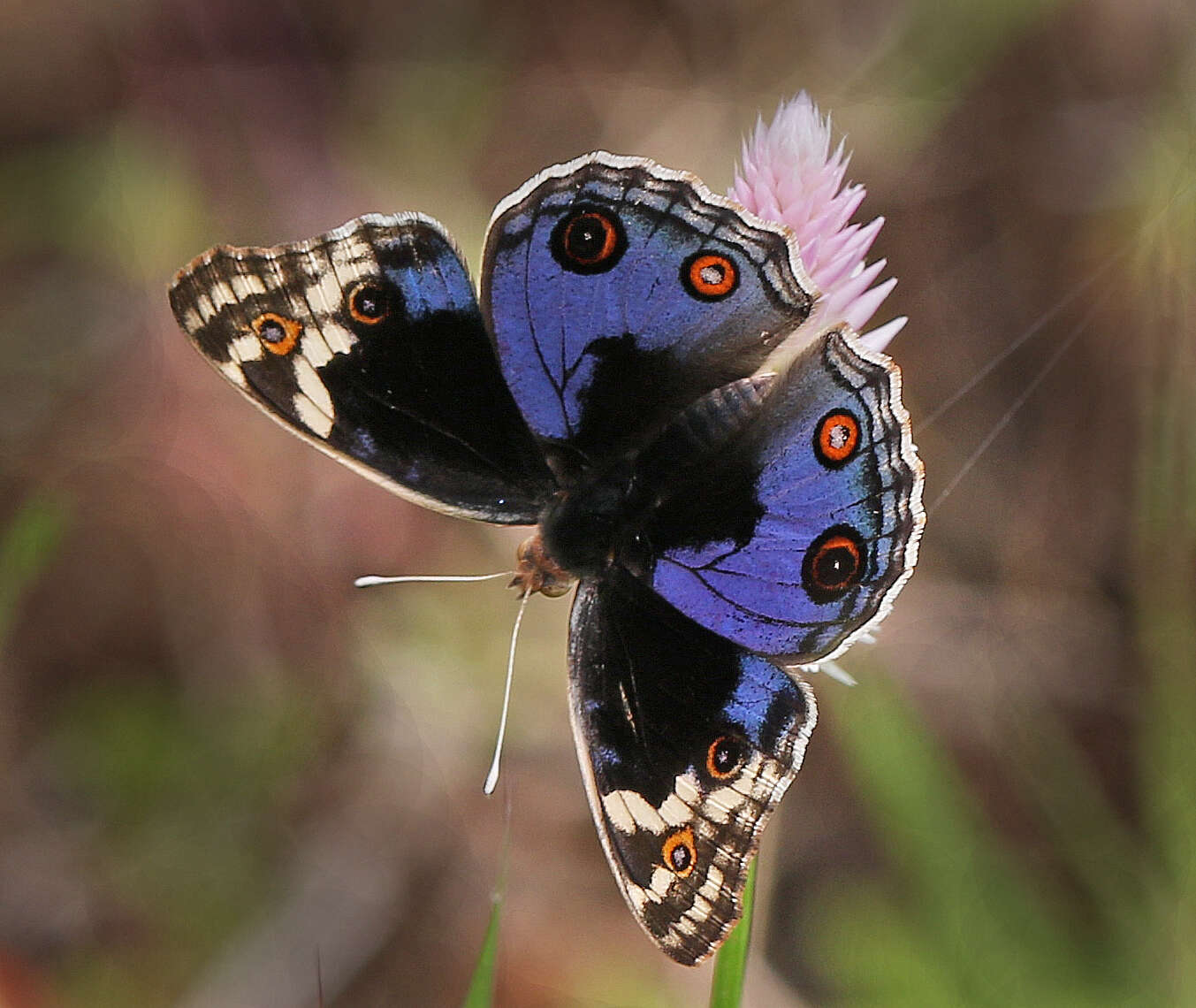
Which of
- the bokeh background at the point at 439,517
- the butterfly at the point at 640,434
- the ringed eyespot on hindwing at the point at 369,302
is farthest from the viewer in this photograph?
the bokeh background at the point at 439,517

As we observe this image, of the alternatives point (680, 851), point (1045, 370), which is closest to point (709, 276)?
point (680, 851)

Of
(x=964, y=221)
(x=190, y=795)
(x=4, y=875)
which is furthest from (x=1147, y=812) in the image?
(x=4, y=875)

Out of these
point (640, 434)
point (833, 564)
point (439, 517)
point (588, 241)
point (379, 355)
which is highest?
point (588, 241)

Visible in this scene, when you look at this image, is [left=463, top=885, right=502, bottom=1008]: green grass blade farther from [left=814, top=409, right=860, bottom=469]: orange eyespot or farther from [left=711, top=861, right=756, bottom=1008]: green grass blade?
[left=814, top=409, right=860, bottom=469]: orange eyespot

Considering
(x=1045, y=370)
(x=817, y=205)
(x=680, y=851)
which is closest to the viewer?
(x=680, y=851)

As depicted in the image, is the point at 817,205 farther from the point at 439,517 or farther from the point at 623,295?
the point at 439,517

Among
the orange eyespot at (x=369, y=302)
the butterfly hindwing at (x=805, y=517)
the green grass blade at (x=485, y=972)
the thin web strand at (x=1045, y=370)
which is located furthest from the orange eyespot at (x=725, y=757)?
the thin web strand at (x=1045, y=370)

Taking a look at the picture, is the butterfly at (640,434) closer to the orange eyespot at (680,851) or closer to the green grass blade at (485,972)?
the orange eyespot at (680,851)
